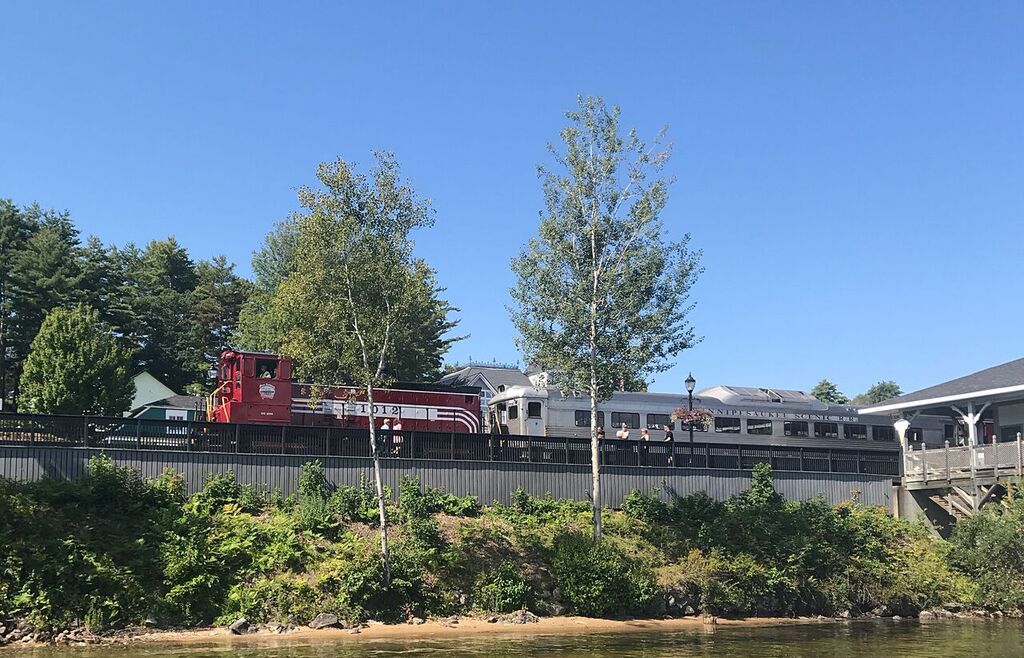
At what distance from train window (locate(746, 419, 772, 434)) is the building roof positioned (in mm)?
6696

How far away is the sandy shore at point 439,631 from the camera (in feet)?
81.5

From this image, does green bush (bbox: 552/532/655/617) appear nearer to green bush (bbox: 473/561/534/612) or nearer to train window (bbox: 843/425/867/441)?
green bush (bbox: 473/561/534/612)

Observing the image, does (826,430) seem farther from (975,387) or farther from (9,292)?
(9,292)

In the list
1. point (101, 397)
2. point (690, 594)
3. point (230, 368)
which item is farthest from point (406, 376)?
point (690, 594)

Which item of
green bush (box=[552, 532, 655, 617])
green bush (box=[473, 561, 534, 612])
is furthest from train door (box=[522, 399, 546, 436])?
green bush (box=[473, 561, 534, 612])

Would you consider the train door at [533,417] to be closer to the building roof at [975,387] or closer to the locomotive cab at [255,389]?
the locomotive cab at [255,389]

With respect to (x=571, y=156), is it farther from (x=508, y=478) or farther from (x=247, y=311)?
(x=247, y=311)

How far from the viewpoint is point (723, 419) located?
Answer: 5050cm

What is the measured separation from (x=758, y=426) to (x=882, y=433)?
28.4 feet

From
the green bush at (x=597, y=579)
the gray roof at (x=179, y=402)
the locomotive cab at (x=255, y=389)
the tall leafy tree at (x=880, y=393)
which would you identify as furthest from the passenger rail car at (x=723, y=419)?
the tall leafy tree at (x=880, y=393)

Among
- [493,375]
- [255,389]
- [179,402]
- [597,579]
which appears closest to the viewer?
[597,579]

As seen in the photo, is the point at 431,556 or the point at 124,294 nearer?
the point at 431,556

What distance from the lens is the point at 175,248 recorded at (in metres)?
81.2

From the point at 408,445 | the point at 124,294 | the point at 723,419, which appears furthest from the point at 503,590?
the point at 124,294
